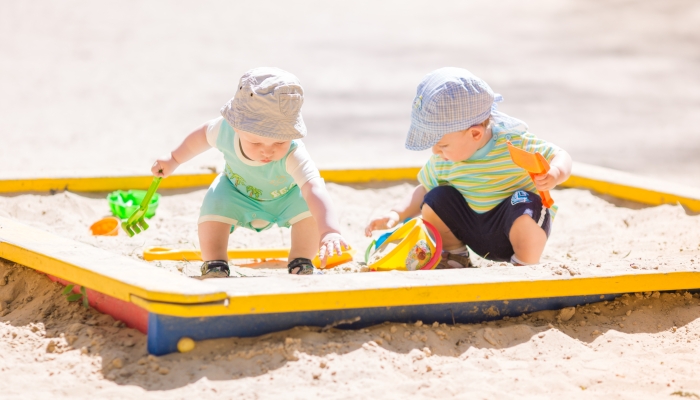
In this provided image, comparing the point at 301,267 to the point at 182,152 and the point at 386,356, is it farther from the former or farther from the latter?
the point at 386,356

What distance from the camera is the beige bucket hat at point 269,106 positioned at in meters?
3.01

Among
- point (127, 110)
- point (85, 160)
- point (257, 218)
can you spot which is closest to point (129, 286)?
point (257, 218)

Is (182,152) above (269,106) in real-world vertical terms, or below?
below

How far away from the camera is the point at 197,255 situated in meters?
3.60

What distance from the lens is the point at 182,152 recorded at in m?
3.32

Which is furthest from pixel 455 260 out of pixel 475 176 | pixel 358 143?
pixel 358 143

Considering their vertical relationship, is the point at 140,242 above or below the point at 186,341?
below

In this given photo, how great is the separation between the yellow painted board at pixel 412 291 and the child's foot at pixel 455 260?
0.72 meters

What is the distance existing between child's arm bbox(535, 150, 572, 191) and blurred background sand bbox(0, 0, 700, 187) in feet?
5.73

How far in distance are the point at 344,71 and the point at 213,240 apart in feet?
21.5

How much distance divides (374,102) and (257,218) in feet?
16.5

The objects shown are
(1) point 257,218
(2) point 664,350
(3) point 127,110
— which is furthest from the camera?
(3) point 127,110

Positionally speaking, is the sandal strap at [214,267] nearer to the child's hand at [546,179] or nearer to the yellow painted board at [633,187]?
the child's hand at [546,179]

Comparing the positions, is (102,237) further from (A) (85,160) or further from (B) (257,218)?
(A) (85,160)
